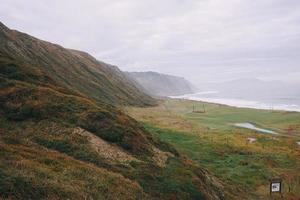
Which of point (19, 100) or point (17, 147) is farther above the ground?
point (19, 100)

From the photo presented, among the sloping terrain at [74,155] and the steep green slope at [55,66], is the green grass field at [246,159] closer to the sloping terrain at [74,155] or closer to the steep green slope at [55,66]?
the sloping terrain at [74,155]

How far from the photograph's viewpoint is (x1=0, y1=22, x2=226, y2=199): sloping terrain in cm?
Result: 1968

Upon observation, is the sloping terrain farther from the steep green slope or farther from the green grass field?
the steep green slope

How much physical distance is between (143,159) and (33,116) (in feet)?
34.0

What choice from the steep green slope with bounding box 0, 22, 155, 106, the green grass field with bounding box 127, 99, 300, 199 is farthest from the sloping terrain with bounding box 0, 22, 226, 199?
the steep green slope with bounding box 0, 22, 155, 106

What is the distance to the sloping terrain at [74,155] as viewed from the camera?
19675mm

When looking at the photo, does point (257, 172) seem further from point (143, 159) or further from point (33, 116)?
point (33, 116)

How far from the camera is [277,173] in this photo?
46344 mm

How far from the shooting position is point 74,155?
2698cm

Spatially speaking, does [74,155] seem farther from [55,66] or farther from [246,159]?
[55,66]

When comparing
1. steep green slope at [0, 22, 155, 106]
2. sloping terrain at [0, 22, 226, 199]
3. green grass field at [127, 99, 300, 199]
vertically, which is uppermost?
steep green slope at [0, 22, 155, 106]

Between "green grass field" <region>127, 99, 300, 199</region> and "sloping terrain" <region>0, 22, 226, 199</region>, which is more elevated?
"sloping terrain" <region>0, 22, 226, 199</region>

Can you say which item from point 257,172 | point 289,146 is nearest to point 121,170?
point 257,172

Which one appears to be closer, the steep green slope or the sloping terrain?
the sloping terrain
